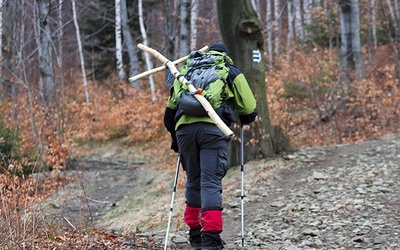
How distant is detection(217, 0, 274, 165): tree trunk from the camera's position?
31.6 ft

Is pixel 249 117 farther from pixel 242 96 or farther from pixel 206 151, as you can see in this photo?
Result: pixel 206 151

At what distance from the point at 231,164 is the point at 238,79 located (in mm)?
5250

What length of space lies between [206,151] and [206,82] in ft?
2.25

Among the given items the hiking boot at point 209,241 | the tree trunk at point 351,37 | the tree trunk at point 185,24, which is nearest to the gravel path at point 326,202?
the hiking boot at point 209,241

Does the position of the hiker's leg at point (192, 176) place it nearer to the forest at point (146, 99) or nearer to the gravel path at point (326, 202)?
the gravel path at point (326, 202)

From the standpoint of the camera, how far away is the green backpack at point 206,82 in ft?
17.0

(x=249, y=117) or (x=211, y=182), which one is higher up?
(x=249, y=117)

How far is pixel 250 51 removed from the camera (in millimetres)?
9820

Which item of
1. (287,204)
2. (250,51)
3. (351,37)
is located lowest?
(287,204)

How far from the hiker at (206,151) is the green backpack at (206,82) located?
0.03m

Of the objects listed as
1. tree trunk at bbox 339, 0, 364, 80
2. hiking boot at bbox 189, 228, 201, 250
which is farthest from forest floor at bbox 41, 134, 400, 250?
tree trunk at bbox 339, 0, 364, 80

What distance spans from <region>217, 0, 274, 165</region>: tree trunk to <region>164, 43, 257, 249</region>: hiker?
13.3 ft

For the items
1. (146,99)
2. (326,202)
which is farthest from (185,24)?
(326,202)

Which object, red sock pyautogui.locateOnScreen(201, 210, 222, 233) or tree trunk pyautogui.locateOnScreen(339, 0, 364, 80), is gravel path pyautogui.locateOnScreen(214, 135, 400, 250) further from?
tree trunk pyautogui.locateOnScreen(339, 0, 364, 80)
